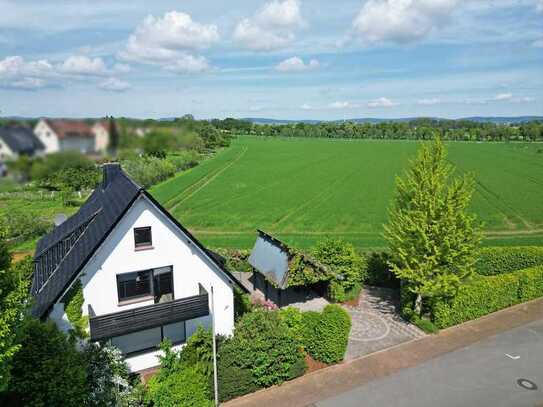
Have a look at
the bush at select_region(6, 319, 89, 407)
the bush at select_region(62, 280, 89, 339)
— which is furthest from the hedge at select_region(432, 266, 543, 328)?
the bush at select_region(6, 319, 89, 407)

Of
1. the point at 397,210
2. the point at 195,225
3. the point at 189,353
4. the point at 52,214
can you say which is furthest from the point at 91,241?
the point at 52,214

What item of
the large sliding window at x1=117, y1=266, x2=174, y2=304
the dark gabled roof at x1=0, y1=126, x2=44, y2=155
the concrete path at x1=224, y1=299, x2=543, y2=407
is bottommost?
the concrete path at x1=224, y1=299, x2=543, y2=407

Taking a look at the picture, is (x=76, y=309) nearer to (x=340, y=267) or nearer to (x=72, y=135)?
(x=72, y=135)

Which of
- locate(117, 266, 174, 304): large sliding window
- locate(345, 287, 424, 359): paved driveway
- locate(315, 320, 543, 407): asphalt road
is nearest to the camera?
locate(315, 320, 543, 407): asphalt road

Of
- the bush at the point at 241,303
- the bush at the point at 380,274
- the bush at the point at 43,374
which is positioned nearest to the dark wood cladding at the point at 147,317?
the bush at the point at 43,374

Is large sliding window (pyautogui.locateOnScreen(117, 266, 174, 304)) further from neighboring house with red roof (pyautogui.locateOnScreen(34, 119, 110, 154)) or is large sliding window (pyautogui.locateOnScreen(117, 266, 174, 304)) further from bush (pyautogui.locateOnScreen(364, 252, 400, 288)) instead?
bush (pyautogui.locateOnScreen(364, 252, 400, 288))

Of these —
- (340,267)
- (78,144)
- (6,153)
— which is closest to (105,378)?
(78,144)
